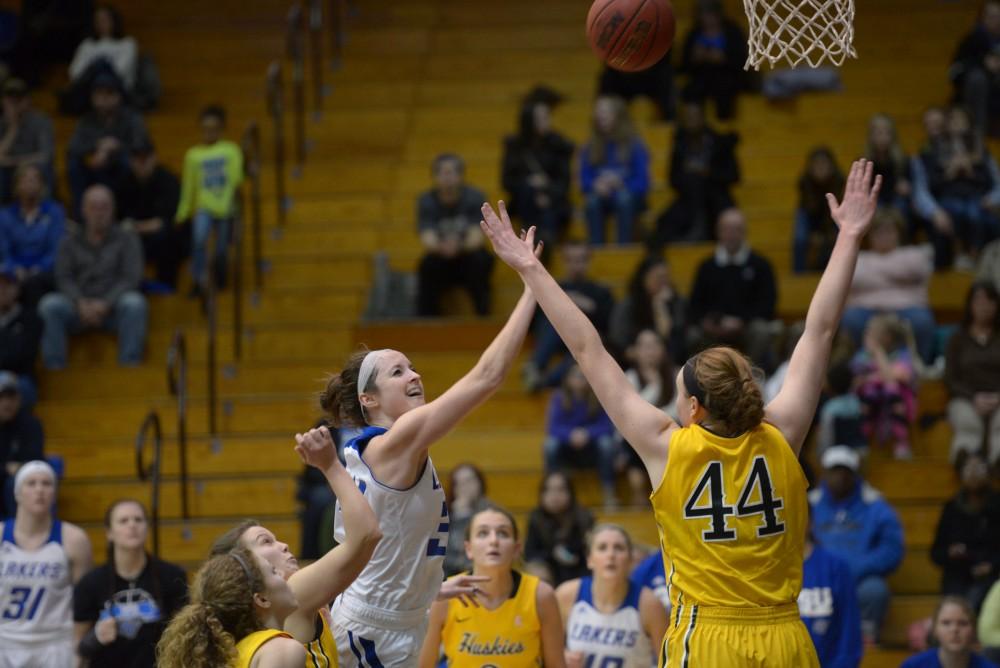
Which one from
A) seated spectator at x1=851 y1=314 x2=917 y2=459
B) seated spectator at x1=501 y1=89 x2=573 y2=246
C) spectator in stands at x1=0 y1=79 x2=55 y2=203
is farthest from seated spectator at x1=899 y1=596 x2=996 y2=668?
spectator in stands at x1=0 y1=79 x2=55 y2=203

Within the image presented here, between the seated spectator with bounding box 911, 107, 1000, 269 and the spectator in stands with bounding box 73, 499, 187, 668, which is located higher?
the seated spectator with bounding box 911, 107, 1000, 269

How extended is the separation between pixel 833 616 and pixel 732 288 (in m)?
3.72

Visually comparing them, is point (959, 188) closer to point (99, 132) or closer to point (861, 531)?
point (861, 531)

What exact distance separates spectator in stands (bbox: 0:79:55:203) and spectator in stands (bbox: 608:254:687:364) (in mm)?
5265

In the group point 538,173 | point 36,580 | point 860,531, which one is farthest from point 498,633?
point 538,173

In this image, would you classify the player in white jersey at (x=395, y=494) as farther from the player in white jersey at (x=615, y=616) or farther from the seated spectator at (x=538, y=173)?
the seated spectator at (x=538, y=173)

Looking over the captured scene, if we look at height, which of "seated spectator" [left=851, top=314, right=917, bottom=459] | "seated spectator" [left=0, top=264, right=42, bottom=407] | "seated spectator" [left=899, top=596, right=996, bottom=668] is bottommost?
"seated spectator" [left=899, top=596, right=996, bottom=668]

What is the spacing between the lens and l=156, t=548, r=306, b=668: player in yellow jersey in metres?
4.52

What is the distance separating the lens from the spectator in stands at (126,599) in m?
8.64

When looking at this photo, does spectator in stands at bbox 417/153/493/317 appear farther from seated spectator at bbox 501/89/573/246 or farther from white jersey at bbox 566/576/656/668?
white jersey at bbox 566/576/656/668

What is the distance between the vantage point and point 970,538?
10164mm

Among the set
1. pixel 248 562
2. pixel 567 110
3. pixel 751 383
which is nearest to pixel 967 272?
pixel 567 110

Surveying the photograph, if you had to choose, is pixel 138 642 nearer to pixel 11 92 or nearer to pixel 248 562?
pixel 248 562

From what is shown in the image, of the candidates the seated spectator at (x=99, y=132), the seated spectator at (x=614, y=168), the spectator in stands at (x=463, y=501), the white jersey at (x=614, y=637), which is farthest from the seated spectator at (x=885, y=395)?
the seated spectator at (x=99, y=132)
